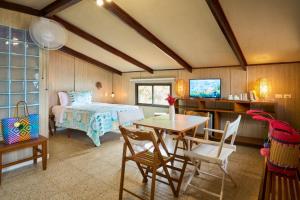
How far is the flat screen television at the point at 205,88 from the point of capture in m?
4.80

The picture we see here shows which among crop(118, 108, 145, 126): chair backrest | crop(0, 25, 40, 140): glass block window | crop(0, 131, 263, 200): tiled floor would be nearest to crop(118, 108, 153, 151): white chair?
crop(118, 108, 145, 126): chair backrest

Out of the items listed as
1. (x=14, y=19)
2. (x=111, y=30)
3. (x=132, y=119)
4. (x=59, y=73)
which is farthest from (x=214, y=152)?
(x=59, y=73)

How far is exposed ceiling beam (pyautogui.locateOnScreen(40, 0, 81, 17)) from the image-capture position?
2.87 metres

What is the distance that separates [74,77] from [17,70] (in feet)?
9.82

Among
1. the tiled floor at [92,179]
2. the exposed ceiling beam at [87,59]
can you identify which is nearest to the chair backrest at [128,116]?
the tiled floor at [92,179]

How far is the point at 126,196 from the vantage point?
2258mm

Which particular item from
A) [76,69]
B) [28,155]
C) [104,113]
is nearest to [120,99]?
[76,69]

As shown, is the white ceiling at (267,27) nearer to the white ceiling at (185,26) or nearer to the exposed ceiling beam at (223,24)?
the exposed ceiling beam at (223,24)

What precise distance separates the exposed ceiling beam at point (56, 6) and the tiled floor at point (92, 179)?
2437 millimetres

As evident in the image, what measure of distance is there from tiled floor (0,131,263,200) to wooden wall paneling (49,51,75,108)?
2209mm

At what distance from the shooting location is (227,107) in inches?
186

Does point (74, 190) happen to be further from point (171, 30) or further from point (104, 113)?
point (171, 30)

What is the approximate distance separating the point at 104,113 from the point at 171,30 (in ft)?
7.13

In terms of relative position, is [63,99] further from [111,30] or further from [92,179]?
[92,179]
